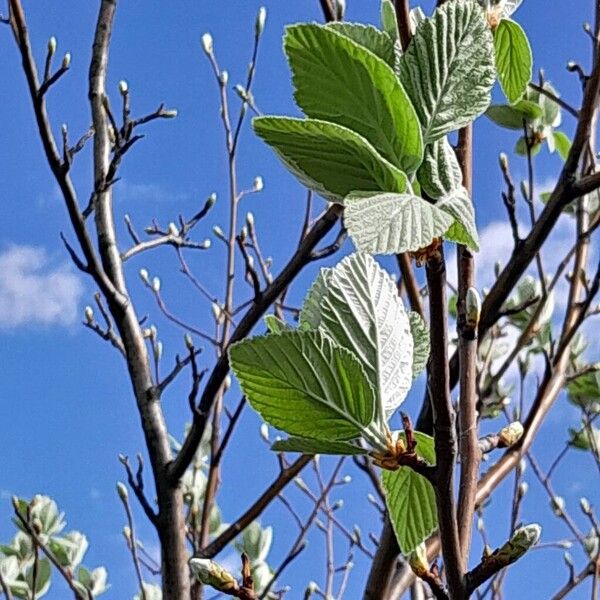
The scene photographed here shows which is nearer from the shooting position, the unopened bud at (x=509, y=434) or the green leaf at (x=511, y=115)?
the unopened bud at (x=509, y=434)

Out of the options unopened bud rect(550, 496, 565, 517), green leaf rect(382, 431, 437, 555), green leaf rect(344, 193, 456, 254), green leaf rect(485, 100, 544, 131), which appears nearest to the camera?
green leaf rect(344, 193, 456, 254)

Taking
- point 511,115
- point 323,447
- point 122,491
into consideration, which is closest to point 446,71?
point 323,447

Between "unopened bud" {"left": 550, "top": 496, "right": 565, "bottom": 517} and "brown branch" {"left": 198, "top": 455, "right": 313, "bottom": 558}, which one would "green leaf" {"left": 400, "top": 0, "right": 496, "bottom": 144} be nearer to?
"brown branch" {"left": 198, "top": 455, "right": 313, "bottom": 558}

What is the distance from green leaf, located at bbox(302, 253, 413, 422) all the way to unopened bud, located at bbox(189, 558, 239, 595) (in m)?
0.09

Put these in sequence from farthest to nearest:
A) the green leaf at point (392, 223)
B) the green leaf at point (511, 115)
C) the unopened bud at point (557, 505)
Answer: the unopened bud at point (557, 505) < the green leaf at point (511, 115) < the green leaf at point (392, 223)

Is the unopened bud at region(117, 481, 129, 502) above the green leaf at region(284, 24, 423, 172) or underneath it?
above

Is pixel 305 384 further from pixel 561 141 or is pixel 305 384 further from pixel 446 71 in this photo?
pixel 561 141

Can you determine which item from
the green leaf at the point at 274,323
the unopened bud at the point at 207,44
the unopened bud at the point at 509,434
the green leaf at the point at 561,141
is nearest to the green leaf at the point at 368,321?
the green leaf at the point at 274,323

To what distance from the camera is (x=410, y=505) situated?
0.36 m

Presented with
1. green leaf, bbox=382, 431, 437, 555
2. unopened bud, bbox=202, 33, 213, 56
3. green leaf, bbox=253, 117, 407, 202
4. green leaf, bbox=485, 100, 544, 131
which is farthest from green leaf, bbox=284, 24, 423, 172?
unopened bud, bbox=202, 33, 213, 56

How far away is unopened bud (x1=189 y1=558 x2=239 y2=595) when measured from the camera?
1.11 ft

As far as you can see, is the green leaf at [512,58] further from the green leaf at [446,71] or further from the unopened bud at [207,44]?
the unopened bud at [207,44]

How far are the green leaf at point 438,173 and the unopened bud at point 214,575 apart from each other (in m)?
0.17

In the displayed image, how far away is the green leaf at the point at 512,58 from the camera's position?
1.34 ft
